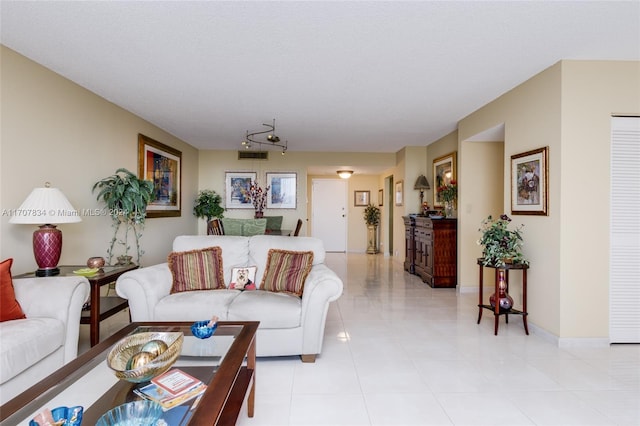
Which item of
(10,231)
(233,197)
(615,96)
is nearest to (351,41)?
(615,96)

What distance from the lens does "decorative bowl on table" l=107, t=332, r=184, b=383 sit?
1.30 metres

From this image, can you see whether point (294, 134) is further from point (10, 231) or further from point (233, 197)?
point (10, 231)

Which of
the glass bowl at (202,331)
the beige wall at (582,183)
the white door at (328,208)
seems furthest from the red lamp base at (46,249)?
the white door at (328,208)

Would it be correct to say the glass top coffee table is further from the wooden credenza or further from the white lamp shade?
the wooden credenza

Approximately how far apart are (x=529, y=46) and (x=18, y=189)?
421 cm

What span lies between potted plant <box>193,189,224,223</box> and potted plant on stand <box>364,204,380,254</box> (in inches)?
158

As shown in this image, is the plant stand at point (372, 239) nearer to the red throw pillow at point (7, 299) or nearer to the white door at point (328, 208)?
the white door at point (328, 208)

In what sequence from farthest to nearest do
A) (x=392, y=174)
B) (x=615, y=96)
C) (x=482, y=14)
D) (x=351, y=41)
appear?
(x=392, y=174) → (x=615, y=96) → (x=351, y=41) → (x=482, y=14)

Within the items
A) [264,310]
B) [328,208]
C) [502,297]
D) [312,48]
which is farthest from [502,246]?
[328,208]

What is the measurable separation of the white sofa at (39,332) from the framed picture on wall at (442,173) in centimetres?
486

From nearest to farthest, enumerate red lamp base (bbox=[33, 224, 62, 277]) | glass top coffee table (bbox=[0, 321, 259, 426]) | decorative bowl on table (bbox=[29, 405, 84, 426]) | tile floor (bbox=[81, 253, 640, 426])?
decorative bowl on table (bbox=[29, 405, 84, 426])
glass top coffee table (bbox=[0, 321, 259, 426])
tile floor (bbox=[81, 253, 640, 426])
red lamp base (bbox=[33, 224, 62, 277])

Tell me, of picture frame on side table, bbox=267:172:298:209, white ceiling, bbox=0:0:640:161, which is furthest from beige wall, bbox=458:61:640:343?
picture frame on side table, bbox=267:172:298:209

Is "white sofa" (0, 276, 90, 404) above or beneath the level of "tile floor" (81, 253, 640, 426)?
above

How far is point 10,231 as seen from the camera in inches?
102
